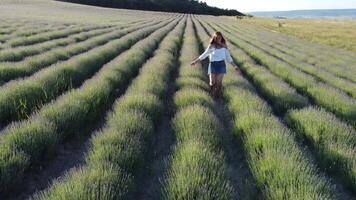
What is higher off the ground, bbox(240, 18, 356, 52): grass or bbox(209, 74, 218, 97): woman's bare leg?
bbox(209, 74, 218, 97): woman's bare leg

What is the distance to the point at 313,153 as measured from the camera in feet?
17.3

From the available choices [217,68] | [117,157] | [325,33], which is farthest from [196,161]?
[325,33]

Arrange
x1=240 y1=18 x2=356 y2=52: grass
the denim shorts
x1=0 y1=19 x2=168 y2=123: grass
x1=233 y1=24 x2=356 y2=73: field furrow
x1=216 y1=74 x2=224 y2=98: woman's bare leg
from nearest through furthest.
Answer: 1. x1=0 y1=19 x2=168 y2=123: grass
2. x1=216 y1=74 x2=224 y2=98: woman's bare leg
3. the denim shorts
4. x1=233 y1=24 x2=356 y2=73: field furrow
5. x1=240 y1=18 x2=356 y2=52: grass

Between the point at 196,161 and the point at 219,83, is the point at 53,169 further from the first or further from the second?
the point at 219,83

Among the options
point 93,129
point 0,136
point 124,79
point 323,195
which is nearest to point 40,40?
point 124,79

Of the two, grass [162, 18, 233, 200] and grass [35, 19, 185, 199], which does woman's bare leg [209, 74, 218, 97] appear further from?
grass [35, 19, 185, 199]

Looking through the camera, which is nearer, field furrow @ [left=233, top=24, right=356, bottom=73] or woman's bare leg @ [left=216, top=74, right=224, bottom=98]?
woman's bare leg @ [left=216, top=74, right=224, bottom=98]

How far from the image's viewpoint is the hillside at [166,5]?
318 ft

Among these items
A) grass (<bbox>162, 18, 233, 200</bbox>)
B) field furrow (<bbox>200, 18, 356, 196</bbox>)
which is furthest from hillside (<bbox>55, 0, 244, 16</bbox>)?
grass (<bbox>162, 18, 233, 200</bbox>)

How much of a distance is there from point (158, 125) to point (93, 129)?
0.96 meters

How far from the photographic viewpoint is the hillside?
318 feet

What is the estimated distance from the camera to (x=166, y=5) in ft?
362

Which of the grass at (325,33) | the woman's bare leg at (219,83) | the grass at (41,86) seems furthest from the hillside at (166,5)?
the woman's bare leg at (219,83)

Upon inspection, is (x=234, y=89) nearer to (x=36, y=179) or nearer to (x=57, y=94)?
(x=57, y=94)
